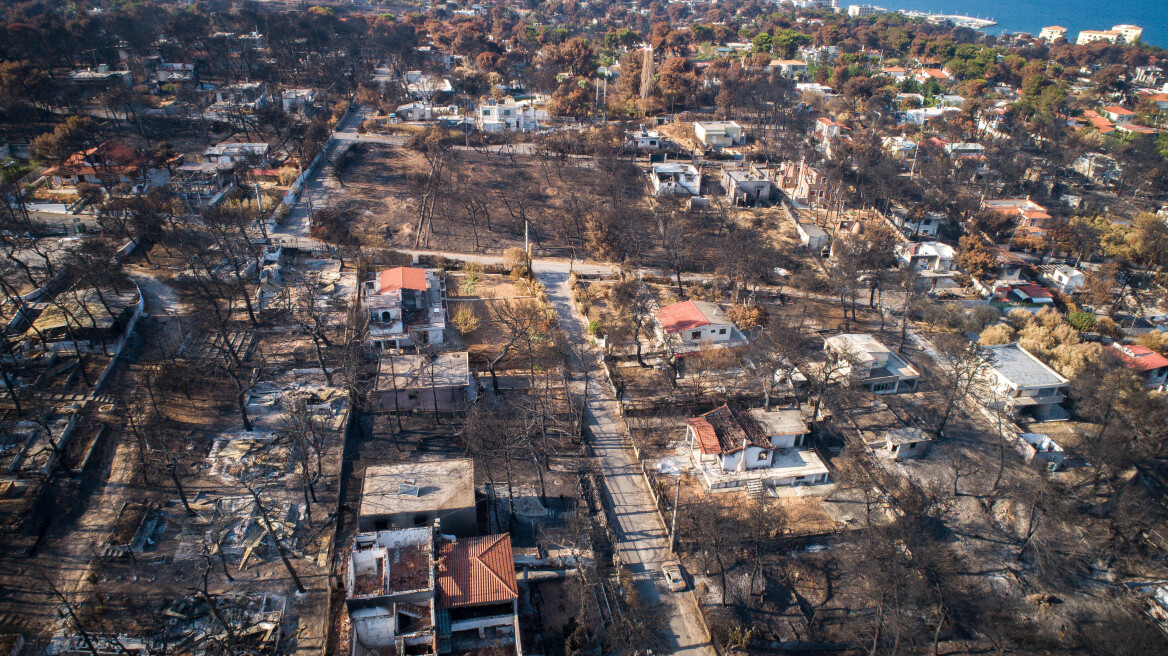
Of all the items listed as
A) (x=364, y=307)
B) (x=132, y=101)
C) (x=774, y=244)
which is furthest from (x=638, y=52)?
(x=364, y=307)

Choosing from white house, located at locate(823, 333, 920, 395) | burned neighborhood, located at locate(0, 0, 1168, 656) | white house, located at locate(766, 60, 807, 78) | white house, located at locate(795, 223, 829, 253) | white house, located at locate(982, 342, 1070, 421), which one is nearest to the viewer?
burned neighborhood, located at locate(0, 0, 1168, 656)

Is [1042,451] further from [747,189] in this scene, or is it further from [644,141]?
[644,141]

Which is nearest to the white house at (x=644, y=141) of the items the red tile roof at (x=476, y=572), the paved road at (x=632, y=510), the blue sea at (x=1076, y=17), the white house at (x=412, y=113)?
the white house at (x=412, y=113)

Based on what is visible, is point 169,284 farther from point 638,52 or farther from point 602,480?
point 638,52

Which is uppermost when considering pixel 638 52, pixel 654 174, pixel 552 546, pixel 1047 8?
pixel 1047 8

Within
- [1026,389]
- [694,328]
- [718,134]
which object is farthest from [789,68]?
[1026,389]

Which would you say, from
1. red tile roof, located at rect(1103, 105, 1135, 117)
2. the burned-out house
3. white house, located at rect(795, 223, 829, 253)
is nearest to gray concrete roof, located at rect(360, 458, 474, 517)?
the burned-out house

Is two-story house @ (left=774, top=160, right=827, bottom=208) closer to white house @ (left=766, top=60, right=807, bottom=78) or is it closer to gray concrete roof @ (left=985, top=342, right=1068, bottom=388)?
gray concrete roof @ (left=985, top=342, right=1068, bottom=388)
